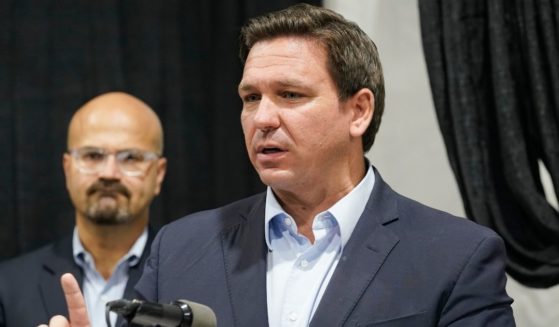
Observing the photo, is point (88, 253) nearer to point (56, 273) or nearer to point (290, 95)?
point (56, 273)

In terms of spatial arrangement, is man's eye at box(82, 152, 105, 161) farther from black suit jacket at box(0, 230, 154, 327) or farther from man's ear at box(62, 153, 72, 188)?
black suit jacket at box(0, 230, 154, 327)

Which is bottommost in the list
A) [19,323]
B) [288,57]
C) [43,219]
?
[19,323]

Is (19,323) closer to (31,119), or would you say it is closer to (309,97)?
(31,119)

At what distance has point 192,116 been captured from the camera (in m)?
3.90

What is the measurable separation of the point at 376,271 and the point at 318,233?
182 mm

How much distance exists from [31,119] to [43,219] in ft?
1.28

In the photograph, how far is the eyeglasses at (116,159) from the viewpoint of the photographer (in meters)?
3.62

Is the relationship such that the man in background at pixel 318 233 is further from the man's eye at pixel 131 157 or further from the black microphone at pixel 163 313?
the man's eye at pixel 131 157

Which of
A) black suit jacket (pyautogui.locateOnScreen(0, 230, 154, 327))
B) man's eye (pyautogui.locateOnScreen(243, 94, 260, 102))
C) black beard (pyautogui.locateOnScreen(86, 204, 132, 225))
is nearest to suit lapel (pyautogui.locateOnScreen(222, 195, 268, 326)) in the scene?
man's eye (pyautogui.locateOnScreen(243, 94, 260, 102))

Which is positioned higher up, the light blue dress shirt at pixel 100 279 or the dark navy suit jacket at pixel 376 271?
the dark navy suit jacket at pixel 376 271

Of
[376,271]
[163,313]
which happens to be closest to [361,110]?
[376,271]

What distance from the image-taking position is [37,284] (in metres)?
3.50

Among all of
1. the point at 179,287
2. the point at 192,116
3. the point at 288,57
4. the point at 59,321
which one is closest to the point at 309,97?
the point at 288,57

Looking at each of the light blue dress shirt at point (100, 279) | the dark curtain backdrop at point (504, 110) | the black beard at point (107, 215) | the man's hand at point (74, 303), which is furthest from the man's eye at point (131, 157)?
the man's hand at point (74, 303)
